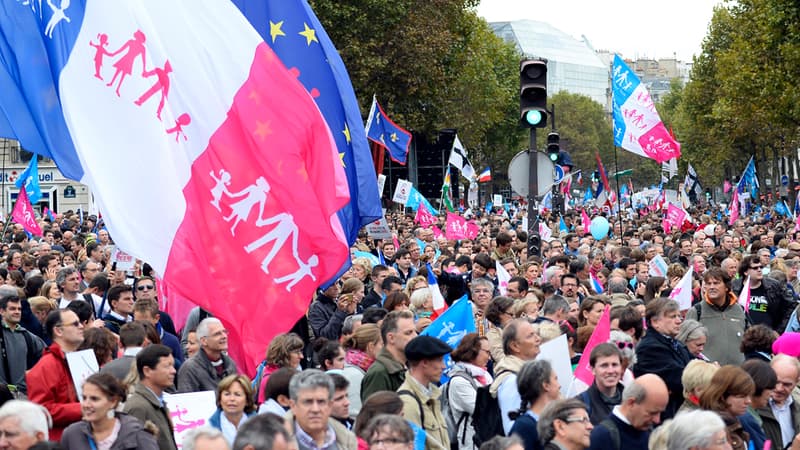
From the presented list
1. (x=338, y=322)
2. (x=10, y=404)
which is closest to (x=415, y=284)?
(x=338, y=322)

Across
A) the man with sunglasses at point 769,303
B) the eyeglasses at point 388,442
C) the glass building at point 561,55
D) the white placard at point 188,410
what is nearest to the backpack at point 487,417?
the white placard at point 188,410

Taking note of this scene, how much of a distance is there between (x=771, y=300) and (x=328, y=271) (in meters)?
5.93

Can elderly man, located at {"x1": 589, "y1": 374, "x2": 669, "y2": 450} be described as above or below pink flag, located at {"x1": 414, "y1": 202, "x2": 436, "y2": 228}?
below

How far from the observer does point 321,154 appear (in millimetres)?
9484

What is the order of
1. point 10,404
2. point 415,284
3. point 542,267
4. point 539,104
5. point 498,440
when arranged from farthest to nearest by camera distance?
point 542,267, point 539,104, point 415,284, point 10,404, point 498,440

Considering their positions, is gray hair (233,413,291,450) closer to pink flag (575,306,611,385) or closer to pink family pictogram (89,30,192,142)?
pink flag (575,306,611,385)

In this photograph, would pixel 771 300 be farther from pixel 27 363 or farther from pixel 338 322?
pixel 27 363

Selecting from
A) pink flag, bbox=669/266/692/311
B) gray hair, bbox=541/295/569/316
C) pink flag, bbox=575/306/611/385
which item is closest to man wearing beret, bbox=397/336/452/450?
pink flag, bbox=575/306/611/385

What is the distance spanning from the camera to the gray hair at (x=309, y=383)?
22.4 feet

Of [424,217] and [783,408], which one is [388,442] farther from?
[424,217]

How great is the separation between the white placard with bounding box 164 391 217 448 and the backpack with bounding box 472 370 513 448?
1550mm

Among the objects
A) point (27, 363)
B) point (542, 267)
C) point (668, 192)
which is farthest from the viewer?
point (668, 192)

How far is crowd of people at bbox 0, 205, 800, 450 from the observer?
6605 mm

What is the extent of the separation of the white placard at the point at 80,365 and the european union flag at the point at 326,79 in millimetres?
3036
